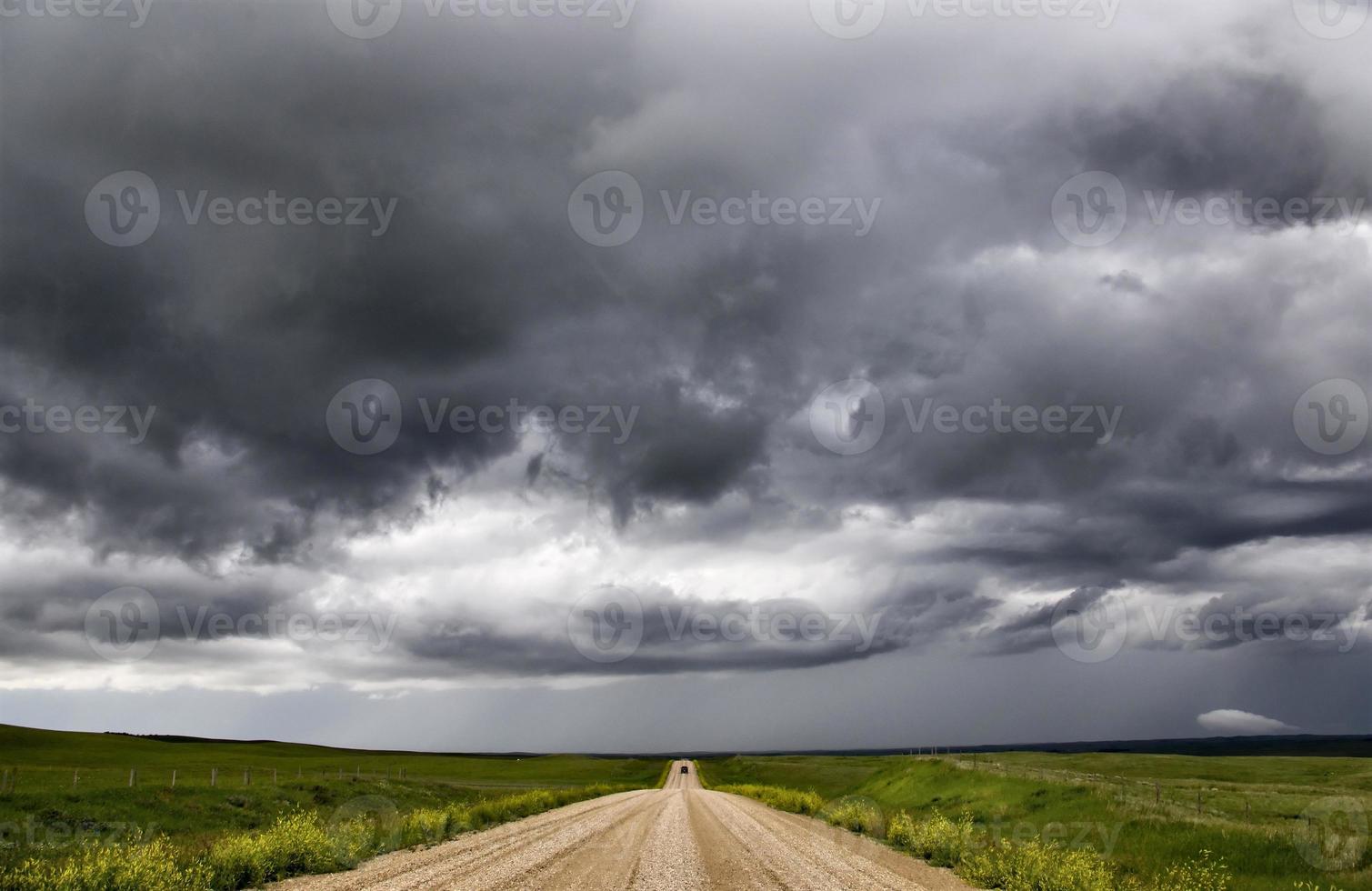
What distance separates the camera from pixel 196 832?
104 feet

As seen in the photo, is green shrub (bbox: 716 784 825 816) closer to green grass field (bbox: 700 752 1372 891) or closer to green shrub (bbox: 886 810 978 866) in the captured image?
green grass field (bbox: 700 752 1372 891)

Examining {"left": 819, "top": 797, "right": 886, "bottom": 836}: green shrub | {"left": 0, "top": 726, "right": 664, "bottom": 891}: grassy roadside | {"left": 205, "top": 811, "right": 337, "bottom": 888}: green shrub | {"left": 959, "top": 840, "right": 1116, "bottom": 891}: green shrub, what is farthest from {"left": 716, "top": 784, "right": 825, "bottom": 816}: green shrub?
{"left": 205, "top": 811, "right": 337, "bottom": 888}: green shrub

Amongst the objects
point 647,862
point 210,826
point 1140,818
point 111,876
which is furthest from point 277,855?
point 1140,818

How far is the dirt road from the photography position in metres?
18.0

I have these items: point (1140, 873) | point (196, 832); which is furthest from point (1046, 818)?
point (196, 832)

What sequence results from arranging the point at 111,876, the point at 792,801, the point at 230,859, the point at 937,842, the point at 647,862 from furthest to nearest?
the point at 792,801, the point at 937,842, the point at 647,862, the point at 230,859, the point at 111,876

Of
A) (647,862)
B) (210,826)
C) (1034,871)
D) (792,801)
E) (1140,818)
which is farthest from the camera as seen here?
(792,801)

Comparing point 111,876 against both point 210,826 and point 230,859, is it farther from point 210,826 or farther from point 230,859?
point 210,826

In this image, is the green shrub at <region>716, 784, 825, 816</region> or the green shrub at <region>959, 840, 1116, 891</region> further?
the green shrub at <region>716, 784, 825, 816</region>

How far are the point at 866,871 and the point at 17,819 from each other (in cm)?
3307

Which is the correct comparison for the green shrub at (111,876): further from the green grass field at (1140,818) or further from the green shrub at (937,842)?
the green grass field at (1140,818)

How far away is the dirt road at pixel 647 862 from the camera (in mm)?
17984

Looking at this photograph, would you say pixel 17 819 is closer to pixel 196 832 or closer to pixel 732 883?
pixel 196 832

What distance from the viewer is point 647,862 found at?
21.8m
